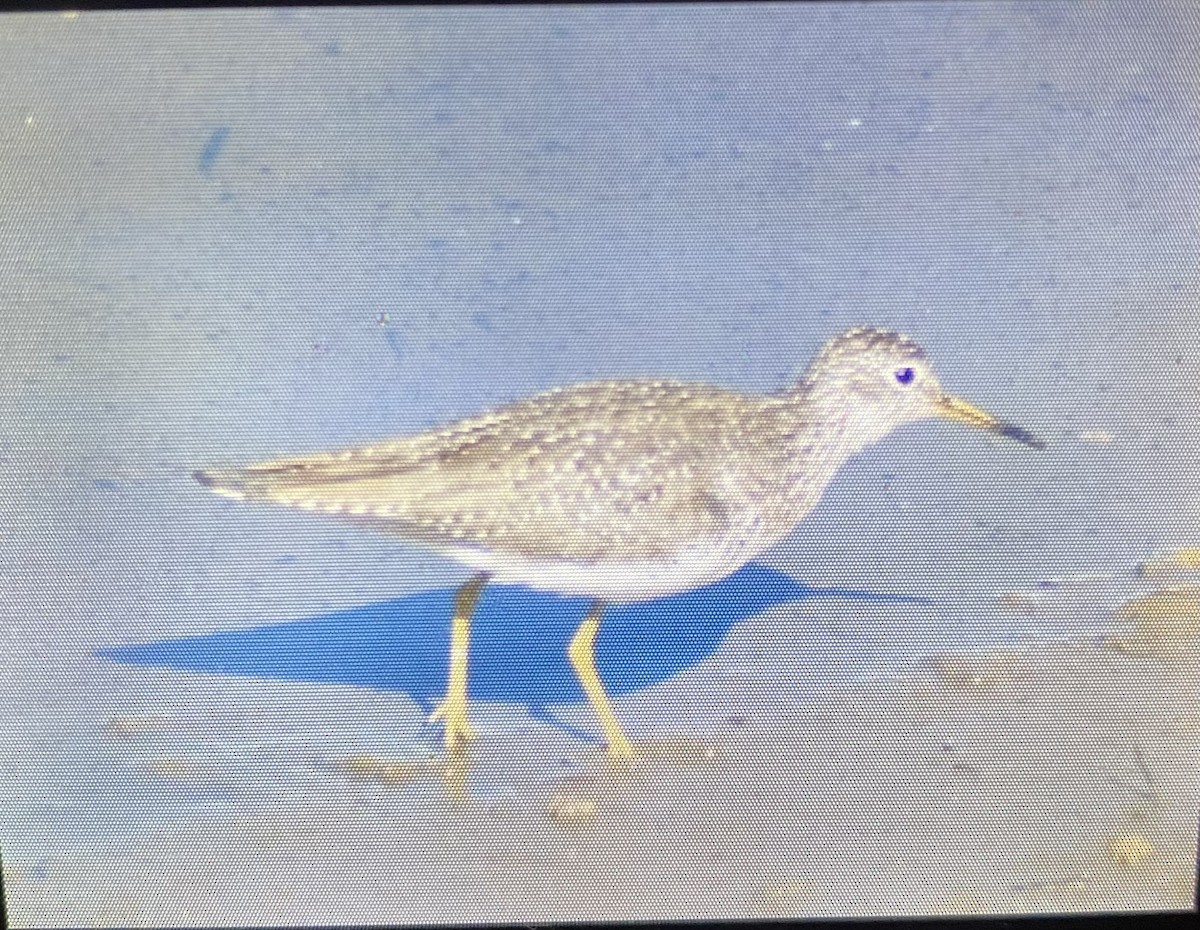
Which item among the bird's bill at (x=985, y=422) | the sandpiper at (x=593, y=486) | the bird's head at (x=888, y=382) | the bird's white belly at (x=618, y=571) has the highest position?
the bird's head at (x=888, y=382)

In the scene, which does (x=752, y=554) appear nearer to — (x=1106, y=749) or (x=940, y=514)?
(x=940, y=514)

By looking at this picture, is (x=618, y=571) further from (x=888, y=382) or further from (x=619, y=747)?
(x=888, y=382)

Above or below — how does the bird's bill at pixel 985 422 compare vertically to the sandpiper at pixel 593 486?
above

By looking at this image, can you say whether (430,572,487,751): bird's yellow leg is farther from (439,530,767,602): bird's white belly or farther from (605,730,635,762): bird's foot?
(605,730,635,762): bird's foot

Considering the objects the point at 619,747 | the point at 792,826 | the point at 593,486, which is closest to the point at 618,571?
the point at 593,486

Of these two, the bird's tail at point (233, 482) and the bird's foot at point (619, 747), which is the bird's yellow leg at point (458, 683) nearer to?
the bird's foot at point (619, 747)

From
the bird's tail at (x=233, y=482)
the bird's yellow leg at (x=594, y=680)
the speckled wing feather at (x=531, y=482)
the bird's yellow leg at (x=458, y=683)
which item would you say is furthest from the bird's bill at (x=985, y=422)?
the bird's tail at (x=233, y=482)

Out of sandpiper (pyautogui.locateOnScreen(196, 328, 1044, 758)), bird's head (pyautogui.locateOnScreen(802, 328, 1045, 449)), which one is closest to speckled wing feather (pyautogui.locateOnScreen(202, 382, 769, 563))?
sandpiper (pyautogui.locateOnScreen(196, 328, 1044, 758))
